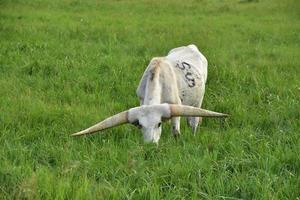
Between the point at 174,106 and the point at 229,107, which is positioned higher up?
the point at 174,106

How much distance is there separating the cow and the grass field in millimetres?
216

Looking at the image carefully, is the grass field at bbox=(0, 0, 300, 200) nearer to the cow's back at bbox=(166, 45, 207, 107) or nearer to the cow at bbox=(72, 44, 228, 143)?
the cow at bbox=(72, 44, 228, 143)

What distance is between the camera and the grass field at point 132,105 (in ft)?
15.8

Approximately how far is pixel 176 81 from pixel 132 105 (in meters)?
1.09

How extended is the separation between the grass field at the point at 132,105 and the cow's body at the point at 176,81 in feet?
1.29

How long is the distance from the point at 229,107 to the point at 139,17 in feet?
32.5

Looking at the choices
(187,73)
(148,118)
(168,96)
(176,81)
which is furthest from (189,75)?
(148,118)

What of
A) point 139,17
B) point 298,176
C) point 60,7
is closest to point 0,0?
point 60,7

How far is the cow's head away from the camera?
5.72 m

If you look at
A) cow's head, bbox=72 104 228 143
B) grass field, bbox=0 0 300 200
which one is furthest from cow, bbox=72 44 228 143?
grass field, bbox=0 0 300 200

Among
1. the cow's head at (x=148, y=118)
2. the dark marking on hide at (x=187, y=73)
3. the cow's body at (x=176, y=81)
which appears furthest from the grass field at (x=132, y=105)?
the dark marking on hide at (x=187, y=73)

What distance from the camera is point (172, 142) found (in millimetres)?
6180

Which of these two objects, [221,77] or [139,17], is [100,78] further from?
[139,17]

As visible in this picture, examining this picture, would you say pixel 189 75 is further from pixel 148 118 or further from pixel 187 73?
pixel 148 118
